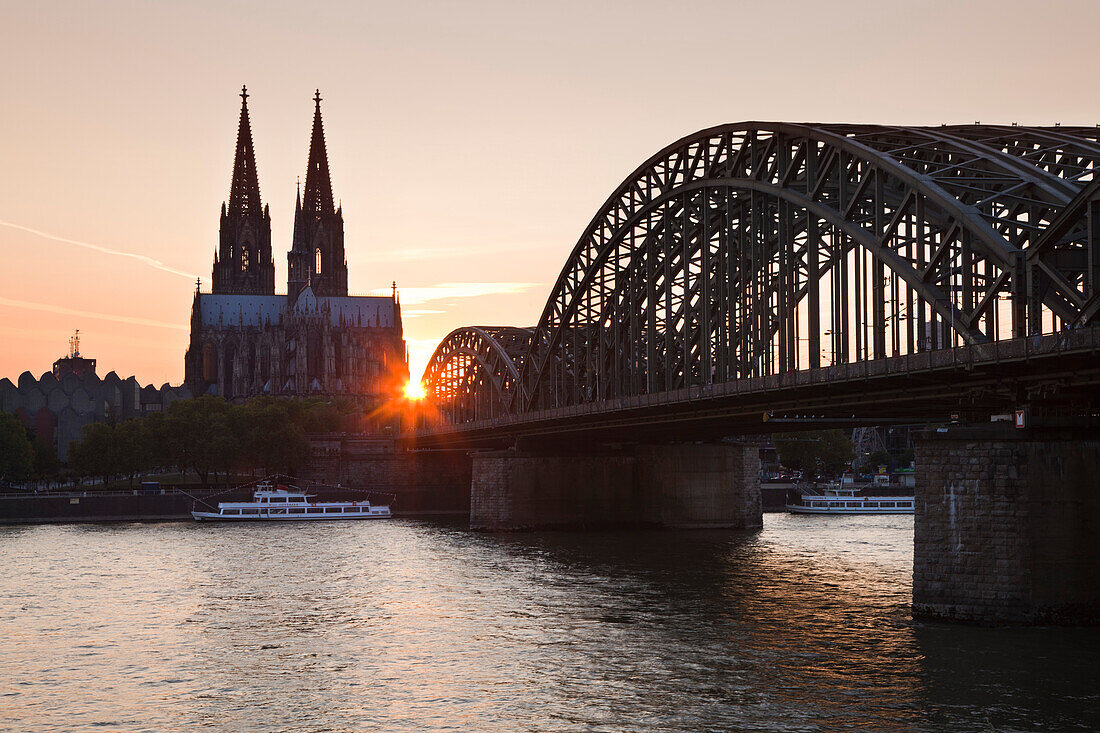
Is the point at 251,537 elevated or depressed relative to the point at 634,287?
depressed

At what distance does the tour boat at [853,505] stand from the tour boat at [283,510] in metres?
43.1

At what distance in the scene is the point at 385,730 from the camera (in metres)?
33.8

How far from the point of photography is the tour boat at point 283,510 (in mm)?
120625

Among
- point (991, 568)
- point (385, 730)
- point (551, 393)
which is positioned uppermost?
point (551, 393)

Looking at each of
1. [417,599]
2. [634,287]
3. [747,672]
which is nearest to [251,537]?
[634,287]

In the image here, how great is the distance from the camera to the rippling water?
34969 mm

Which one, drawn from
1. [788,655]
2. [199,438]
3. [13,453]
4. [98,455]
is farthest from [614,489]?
[13,453]

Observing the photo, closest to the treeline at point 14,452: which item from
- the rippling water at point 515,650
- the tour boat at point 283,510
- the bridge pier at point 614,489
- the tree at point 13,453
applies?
the tree at point 13,453

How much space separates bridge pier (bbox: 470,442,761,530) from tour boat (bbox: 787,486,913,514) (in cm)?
3745

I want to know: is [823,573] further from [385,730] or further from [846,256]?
[385,730]

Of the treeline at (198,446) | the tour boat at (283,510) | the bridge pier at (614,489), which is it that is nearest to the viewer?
the bridge pier at (614,489)

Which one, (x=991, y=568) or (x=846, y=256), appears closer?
(x=991, y=568)

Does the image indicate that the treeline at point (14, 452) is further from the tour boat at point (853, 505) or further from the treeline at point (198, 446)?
the tour boat at point (853, 505)

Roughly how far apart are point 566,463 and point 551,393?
594 centimetres
